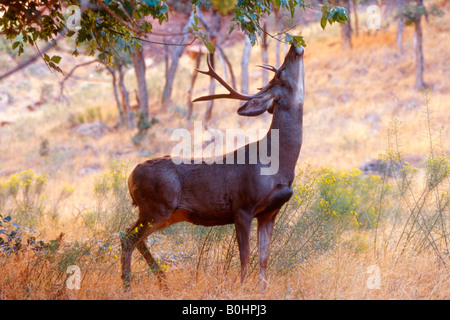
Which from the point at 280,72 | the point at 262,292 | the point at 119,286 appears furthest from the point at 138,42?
the point at 262,292

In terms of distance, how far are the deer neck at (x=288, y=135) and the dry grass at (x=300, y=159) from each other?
1.16 metres

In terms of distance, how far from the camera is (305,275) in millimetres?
5191

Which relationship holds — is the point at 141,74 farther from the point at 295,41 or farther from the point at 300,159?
the point at 295,41

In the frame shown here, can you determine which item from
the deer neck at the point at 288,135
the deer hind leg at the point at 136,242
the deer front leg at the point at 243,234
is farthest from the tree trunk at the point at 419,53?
the deer hind leg at the point at 136,242

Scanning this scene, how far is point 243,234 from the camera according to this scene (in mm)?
4473

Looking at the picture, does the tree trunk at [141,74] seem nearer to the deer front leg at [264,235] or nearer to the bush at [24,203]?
the bush at [24,203]

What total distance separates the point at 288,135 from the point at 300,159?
32.6ft

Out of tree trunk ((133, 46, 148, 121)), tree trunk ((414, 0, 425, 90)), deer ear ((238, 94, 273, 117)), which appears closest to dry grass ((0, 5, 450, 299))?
tree trunk ((414, 0, 425, 90))

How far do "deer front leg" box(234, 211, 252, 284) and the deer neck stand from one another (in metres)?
0.54

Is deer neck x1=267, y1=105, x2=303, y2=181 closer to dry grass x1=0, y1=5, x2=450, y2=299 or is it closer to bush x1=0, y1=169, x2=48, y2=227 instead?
dry grass x1=0, y1=5, x2=450, y2=299

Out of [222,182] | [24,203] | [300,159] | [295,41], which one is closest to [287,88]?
[295,41]

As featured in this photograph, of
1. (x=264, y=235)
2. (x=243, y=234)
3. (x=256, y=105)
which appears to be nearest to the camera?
(x=243, y=234)

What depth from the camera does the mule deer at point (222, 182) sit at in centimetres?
461

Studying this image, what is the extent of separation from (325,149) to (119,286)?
13130mm
